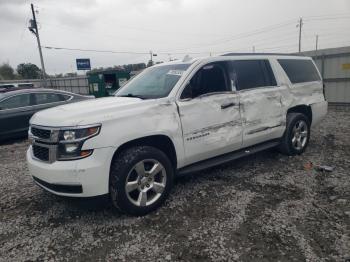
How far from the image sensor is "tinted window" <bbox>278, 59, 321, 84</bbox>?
17.2ft

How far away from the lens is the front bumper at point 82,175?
2.93 m

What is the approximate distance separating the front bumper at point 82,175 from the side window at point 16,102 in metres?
5.29

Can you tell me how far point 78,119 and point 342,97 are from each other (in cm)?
1074

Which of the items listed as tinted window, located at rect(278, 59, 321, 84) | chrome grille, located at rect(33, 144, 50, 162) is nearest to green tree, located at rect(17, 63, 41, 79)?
tinted window, located at rect(278, 59, 321, 84)

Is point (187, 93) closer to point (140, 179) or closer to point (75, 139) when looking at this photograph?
point (140, 179)

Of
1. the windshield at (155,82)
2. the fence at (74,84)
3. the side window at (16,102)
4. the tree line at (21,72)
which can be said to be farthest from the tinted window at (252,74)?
the tree line at (21,72)

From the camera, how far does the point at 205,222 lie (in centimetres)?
325

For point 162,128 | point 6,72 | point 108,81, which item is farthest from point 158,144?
point 6,72

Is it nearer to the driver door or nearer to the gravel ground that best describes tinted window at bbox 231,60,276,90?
the driver door

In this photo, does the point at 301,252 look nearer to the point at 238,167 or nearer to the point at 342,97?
the point at 238,167

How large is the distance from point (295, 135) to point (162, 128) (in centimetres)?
318

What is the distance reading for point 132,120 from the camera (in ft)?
10.4

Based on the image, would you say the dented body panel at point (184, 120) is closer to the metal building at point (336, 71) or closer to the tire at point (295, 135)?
the tire at point (295, 135)

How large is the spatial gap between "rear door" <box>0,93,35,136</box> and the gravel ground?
3089 millimetres
